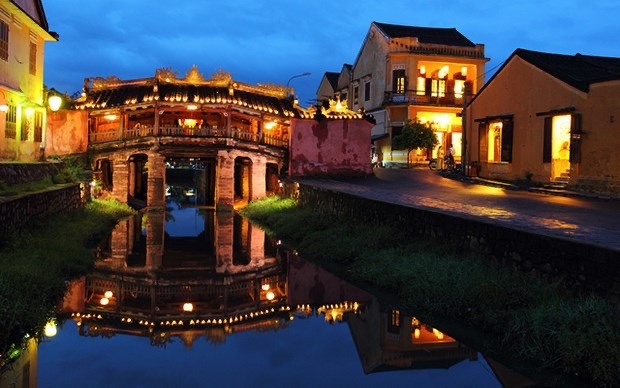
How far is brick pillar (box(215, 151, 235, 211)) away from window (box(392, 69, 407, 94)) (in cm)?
1613

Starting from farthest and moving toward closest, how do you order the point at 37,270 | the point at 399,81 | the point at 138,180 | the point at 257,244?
the point at 399,81 → the point at 138,180 → the point at 257,244 → the point at 37,270

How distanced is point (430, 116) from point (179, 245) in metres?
26.8

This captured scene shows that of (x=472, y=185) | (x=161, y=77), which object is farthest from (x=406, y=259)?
(x=161, y=77)

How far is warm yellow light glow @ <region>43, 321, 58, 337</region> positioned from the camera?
28.6 ft

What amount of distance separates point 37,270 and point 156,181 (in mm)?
20428

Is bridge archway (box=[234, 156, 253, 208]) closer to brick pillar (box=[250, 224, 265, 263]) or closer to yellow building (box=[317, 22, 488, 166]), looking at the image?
brick pillar (box=[250, 224, 265, 263])

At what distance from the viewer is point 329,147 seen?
108 ft

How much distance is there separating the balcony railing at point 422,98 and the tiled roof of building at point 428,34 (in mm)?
3709

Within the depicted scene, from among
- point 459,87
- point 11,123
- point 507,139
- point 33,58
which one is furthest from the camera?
point 459,87

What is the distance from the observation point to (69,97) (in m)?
32.5

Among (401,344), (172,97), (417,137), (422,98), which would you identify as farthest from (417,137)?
(401,344)

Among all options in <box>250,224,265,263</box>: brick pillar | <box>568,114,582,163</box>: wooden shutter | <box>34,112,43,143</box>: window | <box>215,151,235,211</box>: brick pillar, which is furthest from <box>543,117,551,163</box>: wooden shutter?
<box>34,112,43,143</box>: window

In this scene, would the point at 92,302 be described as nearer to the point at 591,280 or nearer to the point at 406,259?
the point at 406,259

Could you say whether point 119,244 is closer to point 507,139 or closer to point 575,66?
point 507,139
